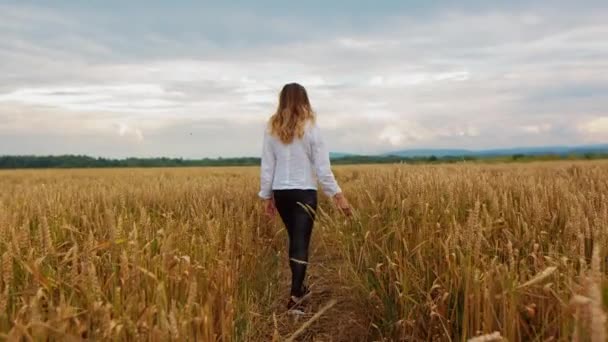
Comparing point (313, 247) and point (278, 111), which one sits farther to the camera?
point (313, 247)

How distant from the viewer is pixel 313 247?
6.62m

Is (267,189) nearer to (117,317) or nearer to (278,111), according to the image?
(278,111)

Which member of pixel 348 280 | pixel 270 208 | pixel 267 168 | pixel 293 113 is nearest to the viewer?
pixel 348 280

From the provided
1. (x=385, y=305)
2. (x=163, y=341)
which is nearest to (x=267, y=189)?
(x=385, y=305)

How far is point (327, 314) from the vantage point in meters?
4.11

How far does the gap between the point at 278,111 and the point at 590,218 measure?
2.66m

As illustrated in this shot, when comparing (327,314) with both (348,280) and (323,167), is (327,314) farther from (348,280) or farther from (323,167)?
(323,167)

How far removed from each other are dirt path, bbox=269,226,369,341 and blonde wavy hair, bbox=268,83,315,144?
1.20 meters

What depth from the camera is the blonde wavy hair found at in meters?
4.54

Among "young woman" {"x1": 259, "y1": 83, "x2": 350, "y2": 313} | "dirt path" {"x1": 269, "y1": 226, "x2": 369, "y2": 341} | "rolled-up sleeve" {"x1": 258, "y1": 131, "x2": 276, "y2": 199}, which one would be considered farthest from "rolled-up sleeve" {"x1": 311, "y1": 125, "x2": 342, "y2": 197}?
"dirt path" {"x1": 269, "y1": 226, "x2": 369, "y2": 341}

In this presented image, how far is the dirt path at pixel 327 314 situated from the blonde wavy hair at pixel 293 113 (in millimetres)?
1203

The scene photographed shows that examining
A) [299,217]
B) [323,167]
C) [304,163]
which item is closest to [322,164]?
[323,167]

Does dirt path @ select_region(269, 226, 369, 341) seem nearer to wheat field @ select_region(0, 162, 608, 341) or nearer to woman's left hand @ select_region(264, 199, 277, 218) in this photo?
wheat field @ select_region(0, 162, 608, 341)

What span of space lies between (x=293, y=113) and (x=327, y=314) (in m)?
1.68
